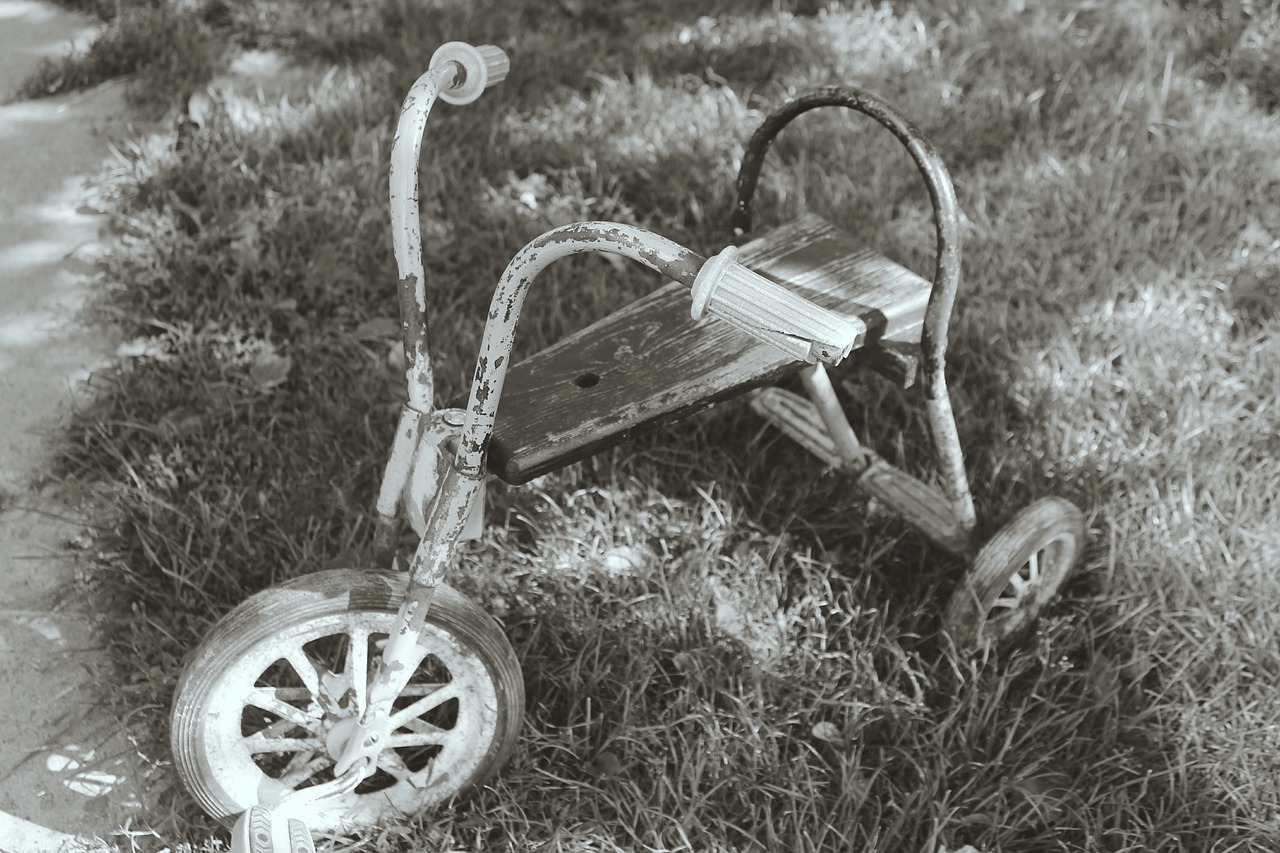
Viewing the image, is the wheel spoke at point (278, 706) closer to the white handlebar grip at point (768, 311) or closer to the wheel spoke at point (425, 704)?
the wheel spoke at point (425, 704)

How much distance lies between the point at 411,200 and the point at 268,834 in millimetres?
910

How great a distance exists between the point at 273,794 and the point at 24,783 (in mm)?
555

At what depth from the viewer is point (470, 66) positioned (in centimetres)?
144

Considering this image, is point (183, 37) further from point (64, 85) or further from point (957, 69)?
point (957, 69)

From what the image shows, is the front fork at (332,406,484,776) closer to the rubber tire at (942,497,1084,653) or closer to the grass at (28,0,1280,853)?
the grass at (28,0,1280,853)

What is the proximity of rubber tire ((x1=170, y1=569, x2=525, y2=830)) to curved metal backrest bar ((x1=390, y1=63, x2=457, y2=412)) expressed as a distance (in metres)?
0.36

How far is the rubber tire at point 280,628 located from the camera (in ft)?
5.26

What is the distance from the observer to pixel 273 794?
68.9 inches

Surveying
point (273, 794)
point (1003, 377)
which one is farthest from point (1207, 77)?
point (273, 794)

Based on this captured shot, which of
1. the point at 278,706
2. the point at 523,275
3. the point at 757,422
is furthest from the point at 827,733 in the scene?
the point at 523,275

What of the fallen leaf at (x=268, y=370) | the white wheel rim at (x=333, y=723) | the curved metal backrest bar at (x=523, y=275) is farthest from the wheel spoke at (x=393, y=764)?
the fallen leaf at (x=268, y=370)

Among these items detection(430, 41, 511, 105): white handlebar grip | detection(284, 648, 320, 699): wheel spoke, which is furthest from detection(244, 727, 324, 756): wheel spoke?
detection(430, 41, 511, 105): white handlebar grip

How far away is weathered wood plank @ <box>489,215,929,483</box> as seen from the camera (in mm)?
1620

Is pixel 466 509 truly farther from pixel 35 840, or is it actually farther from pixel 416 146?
pixel 35 840
